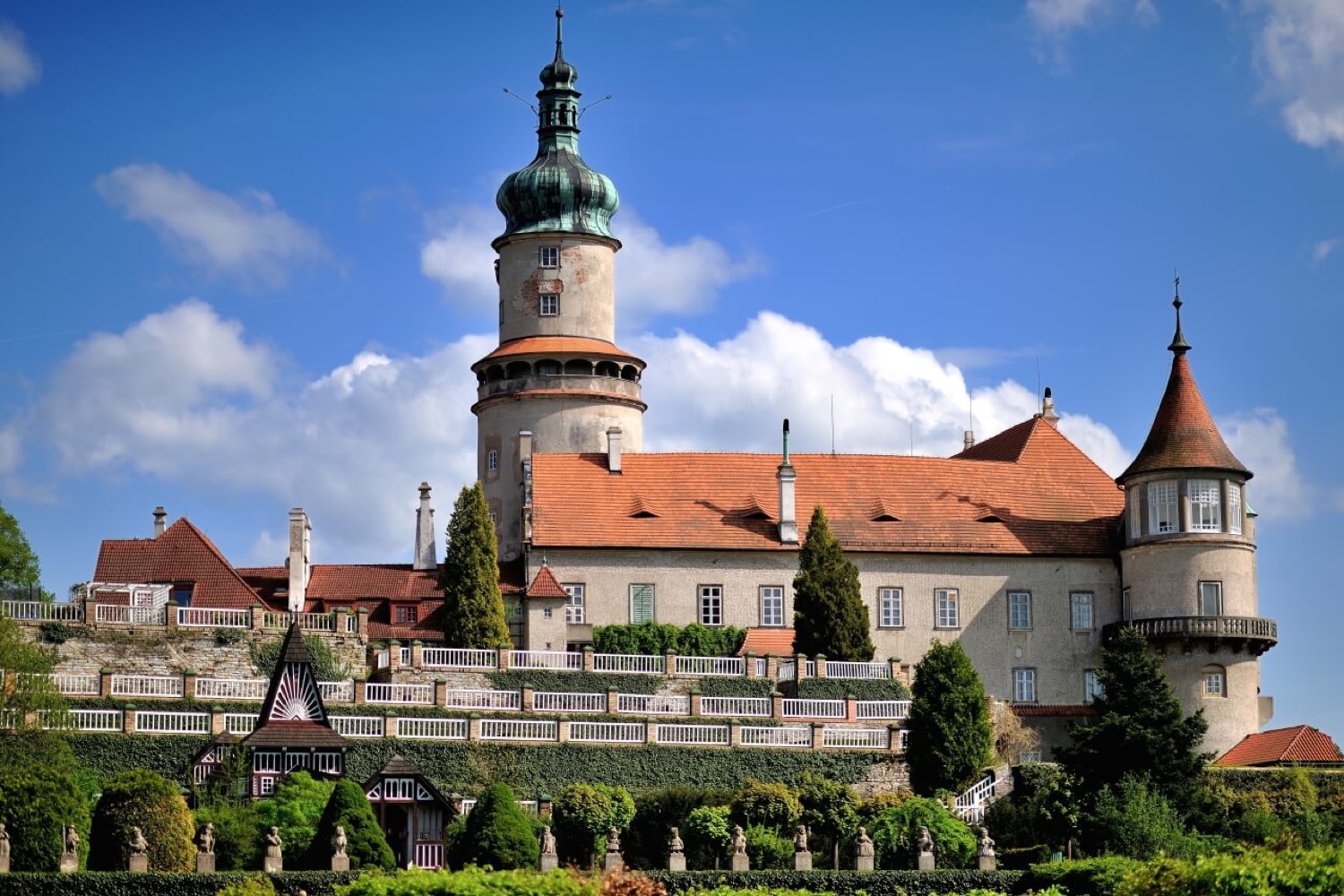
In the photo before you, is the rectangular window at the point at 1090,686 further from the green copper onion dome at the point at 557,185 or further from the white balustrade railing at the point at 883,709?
the green copper onion dome at the point at 557,185

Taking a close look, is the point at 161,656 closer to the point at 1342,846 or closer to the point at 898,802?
the point at 898,802

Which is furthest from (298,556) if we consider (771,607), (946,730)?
(946,730)

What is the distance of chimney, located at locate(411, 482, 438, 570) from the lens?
263 feet

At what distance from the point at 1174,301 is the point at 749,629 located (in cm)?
1719

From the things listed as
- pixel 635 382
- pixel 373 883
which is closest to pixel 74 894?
pixel 373 883

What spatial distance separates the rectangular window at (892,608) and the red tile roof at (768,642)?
11.2 ft

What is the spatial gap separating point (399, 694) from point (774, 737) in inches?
386

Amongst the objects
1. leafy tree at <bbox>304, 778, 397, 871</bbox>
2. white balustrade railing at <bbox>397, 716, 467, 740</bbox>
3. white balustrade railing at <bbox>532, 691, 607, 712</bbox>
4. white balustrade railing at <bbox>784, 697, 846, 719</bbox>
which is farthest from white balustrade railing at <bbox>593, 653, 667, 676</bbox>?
leafy tree at <bbox>304, 778, 397, 871</bbox>

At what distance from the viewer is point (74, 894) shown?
1836 inches

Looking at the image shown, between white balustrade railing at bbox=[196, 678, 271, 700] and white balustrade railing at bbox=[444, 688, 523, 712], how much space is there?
4716 millimetres

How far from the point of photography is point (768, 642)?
241 ft

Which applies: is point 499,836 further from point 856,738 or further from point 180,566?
point 180,566

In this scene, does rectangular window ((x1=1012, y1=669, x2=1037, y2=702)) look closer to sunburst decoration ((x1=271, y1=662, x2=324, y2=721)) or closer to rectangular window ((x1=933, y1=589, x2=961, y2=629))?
rectangular window ((x1=933, y1=589, x2=961, y2=629))

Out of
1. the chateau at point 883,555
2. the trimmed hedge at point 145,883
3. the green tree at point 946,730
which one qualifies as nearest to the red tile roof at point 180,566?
the chateau at point 883,555
